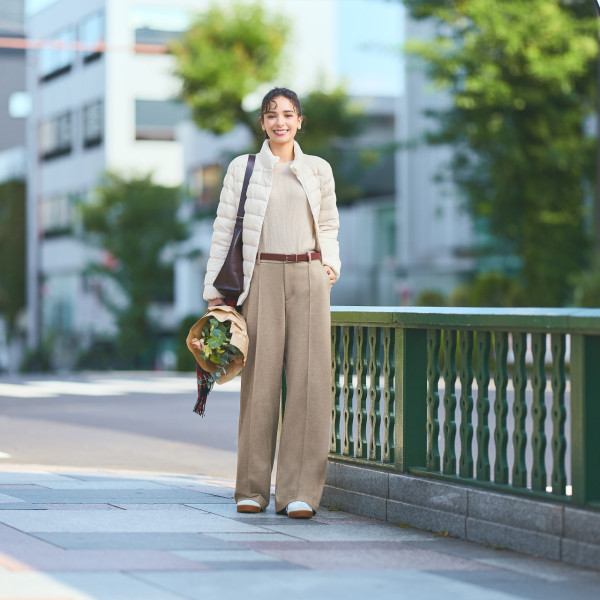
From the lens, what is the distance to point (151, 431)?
13.2 m

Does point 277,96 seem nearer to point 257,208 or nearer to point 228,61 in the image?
point 257,208

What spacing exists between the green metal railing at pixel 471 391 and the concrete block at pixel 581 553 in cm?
17

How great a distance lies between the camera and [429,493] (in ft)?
21.6

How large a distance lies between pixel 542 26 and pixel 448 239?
1531cm

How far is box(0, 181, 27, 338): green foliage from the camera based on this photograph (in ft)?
213

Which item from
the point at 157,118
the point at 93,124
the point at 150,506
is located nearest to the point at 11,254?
the point at 93,124

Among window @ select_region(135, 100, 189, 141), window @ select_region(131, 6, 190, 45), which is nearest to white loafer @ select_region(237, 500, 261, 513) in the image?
window @ select_region(135, 100, 189, 141)

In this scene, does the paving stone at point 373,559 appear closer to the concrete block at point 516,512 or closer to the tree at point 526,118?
the concrete block at point 516,512

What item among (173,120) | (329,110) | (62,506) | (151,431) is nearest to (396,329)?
(62,506)

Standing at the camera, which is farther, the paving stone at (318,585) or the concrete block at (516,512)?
the concrete block at (516,512)

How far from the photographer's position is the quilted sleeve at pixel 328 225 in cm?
693

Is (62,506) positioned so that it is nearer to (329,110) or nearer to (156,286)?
(329,110)

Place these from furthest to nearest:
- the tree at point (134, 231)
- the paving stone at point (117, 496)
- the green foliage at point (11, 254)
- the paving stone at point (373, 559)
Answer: the green foliage at point (11, 254), the tree at point (134, 231), the paving stone at point (117, 496), the paving stone at point (373, 559)

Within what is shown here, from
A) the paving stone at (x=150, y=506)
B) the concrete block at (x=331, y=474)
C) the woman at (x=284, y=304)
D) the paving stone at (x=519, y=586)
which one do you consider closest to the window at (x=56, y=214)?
the concrete block at (x=331, y=474)
